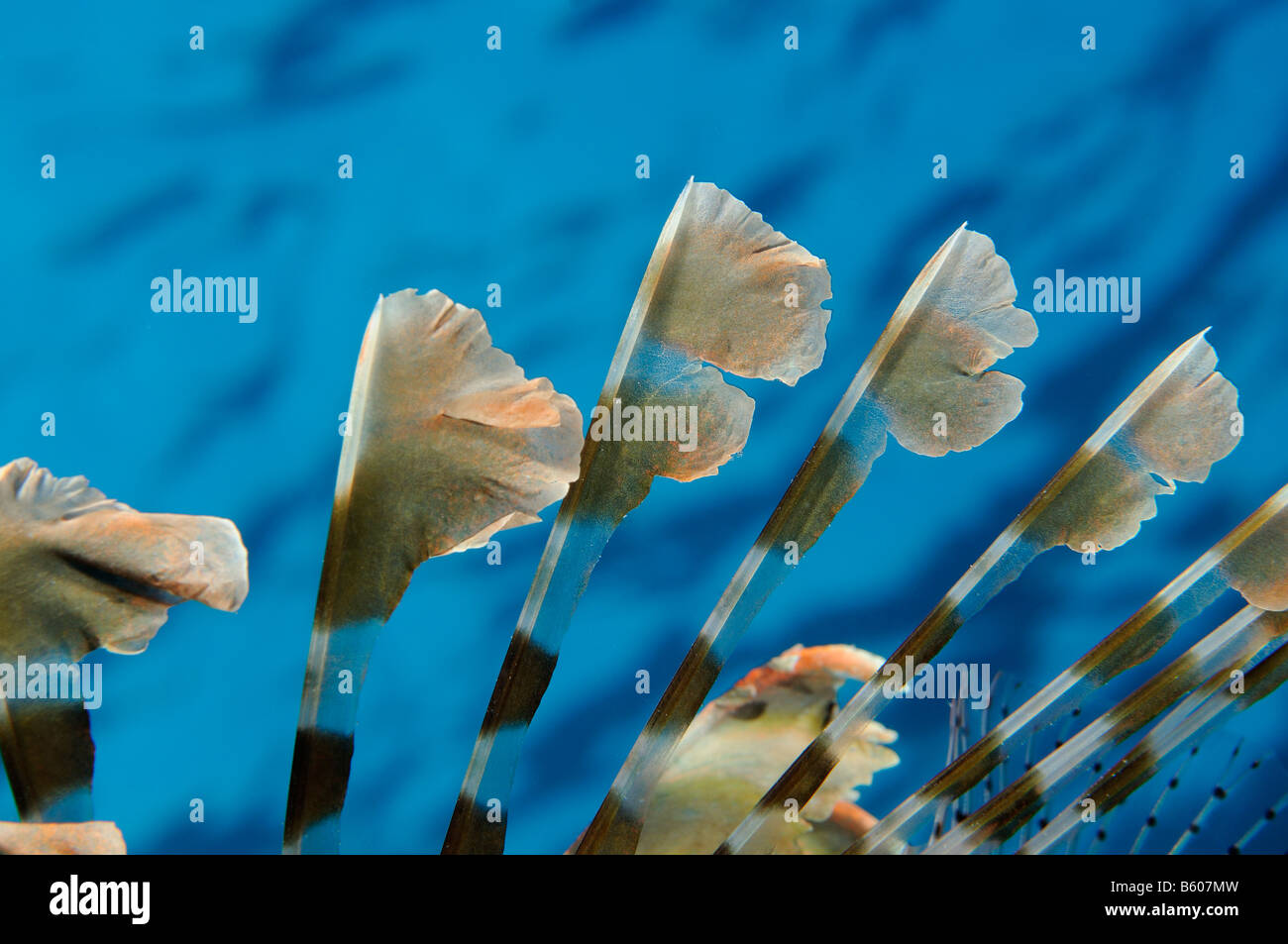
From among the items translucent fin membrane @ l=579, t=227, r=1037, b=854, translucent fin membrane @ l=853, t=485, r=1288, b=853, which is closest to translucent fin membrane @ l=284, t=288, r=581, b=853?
translucent fin membrane @ l=579, t=227, r=1037, b=854

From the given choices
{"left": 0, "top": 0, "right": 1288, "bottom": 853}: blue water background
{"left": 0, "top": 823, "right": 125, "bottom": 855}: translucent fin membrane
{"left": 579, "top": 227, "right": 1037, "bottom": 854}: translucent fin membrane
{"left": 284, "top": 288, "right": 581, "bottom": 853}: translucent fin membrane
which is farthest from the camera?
{"left": 0, "top": 0, "right": 1288, "bottom": 853}: blue water background

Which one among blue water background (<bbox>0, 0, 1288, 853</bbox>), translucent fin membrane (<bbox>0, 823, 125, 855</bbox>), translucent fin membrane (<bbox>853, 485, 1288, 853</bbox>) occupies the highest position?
blue water background (<bbox>0, 0, 1288, 853</bbox>)

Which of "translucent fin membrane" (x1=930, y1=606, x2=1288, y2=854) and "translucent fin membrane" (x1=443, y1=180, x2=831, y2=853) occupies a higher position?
"translucent fin membrane" (x1=443, y1=180, x2=831, y2=853)

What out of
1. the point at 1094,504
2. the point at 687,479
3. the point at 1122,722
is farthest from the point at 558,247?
the point at 1122,722

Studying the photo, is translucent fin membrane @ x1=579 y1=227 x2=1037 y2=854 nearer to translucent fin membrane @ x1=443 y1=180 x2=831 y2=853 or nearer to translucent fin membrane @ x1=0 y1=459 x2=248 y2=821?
translucent fin membrane @ x1=443 y1=180 x2=831 y2=853

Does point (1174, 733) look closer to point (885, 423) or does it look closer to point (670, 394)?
point (885, 423)

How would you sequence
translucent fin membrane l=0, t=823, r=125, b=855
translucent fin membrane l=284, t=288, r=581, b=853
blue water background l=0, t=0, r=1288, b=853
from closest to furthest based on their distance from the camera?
translucent fin membrane l=0, t=823, r=125, b=855 → translucent fin membrane l=284, t=288, r=581, b=853 → blue water background l=0, t=0, r=1288, b=853
